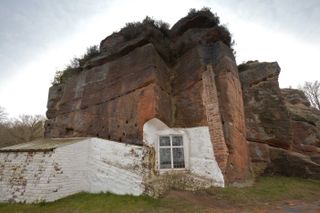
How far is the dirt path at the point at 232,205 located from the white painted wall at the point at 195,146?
3.91 feet

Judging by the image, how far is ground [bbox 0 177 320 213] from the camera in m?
7.10

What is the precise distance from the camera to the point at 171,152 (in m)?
10.3

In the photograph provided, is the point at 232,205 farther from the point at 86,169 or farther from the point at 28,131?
the point at 28,131

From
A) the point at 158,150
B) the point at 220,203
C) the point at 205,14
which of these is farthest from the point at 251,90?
the point at 220,203

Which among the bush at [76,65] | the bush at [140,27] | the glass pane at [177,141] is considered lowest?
the glass pane at [177,141]

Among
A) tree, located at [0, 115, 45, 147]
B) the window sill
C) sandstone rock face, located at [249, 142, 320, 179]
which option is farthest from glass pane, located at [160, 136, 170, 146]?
tree, located at [0, 115, 45, 147]

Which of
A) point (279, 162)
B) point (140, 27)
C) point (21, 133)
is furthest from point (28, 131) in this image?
point (279, 162)

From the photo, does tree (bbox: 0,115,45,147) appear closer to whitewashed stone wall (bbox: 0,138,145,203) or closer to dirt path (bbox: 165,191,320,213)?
whitewashed stone wall (bbox: 0,138,145,203)

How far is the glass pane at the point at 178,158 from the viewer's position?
10258 millimetres

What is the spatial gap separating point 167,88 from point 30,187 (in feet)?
24.1

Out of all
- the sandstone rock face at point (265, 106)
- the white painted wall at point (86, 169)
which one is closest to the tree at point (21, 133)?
the white painted wall at point (86, 169)

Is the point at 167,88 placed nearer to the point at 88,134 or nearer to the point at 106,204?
the point at 88,134

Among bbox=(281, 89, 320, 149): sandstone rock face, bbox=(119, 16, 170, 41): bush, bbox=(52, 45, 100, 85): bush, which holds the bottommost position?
bbox=(281, 89, 320, 149): sandstone rock face

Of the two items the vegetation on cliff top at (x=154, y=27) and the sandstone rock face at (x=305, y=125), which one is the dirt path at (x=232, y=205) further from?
the vegetation on cliff top at (x=154, y=27)
